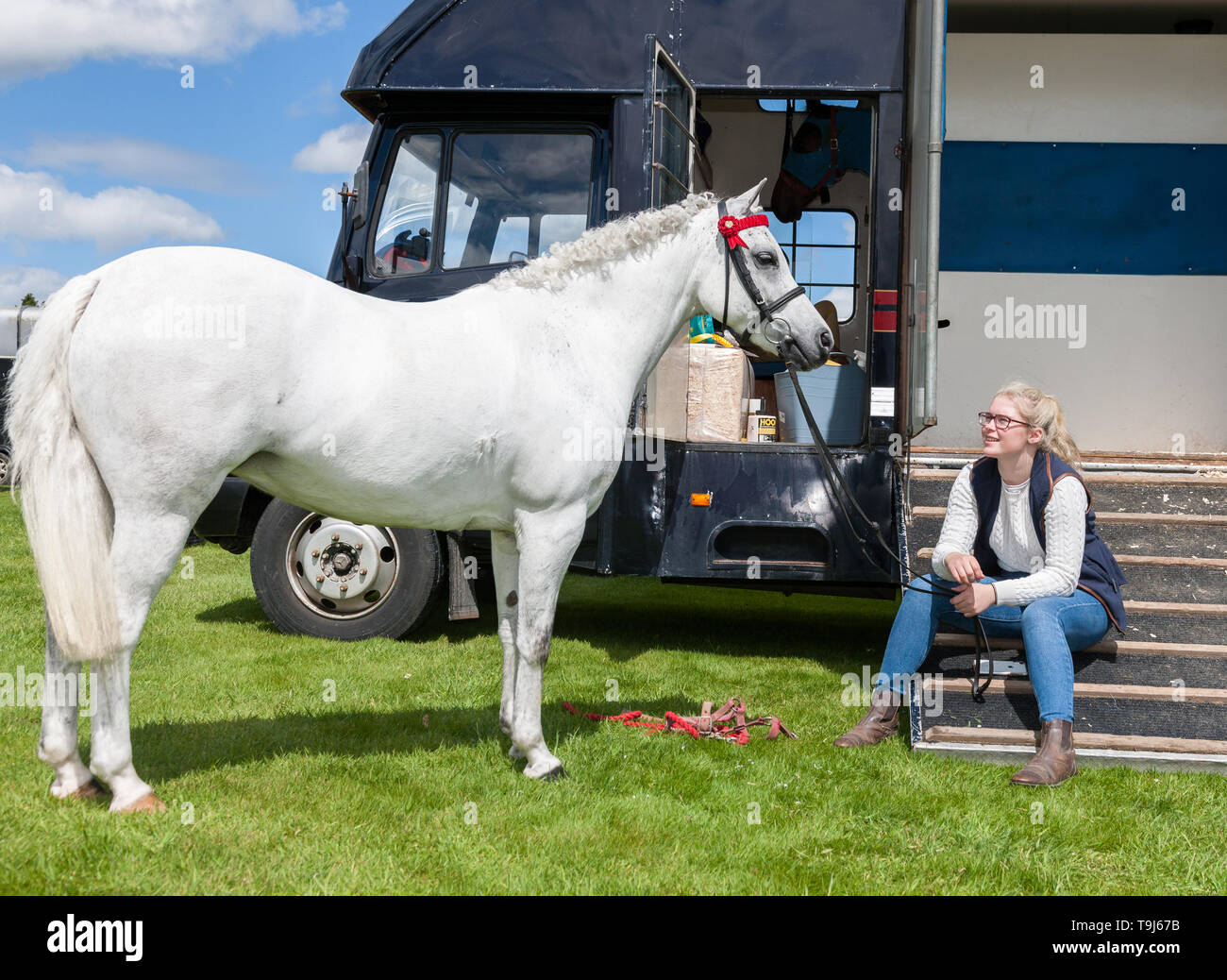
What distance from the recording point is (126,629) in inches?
105

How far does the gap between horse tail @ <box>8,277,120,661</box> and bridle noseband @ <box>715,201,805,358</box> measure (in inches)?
78.0

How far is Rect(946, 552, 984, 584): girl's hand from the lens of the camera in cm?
360

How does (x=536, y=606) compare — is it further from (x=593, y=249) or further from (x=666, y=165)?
(x=666, y=165)

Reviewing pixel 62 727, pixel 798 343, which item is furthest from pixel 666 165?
pixel 62 727

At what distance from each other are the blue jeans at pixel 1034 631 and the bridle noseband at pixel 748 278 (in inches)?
Result: 42.5

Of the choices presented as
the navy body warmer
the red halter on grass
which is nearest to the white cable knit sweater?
the navy body warmer

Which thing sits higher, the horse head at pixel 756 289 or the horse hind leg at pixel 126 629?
the horse head at pixel 756 289

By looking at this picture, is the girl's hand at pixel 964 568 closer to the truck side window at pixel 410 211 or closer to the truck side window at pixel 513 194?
the truck side window at pixel 513 194

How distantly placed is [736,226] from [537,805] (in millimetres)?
2023

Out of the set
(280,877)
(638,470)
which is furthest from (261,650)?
(280,877)

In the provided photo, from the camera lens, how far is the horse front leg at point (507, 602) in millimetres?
3549

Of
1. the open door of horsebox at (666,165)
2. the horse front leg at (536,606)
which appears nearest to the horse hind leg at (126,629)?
the horse front leg at (536,606)

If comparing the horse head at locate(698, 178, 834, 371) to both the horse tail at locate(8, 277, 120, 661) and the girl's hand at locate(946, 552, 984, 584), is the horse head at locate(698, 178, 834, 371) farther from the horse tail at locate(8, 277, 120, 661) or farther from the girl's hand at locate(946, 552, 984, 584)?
the horse tail at locate(8, 277, 120, 661)

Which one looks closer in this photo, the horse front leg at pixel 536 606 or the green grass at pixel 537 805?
the green grass at pixel 537 805
